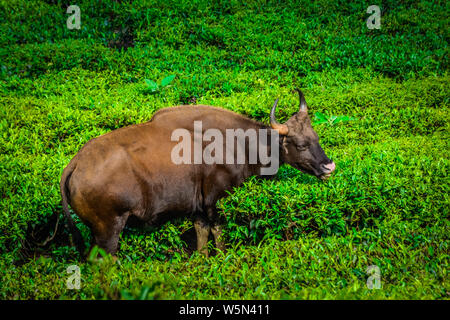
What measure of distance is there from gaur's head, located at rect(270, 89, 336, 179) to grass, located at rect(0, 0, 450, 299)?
0.22 meters

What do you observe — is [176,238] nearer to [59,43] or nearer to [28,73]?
[28,73]

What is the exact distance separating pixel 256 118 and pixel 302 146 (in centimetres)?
226

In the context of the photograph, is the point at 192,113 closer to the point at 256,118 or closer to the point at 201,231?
the point at 201,231

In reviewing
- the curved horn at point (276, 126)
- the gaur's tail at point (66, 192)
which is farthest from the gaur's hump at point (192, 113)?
the gaur's tail at point (66, 192)

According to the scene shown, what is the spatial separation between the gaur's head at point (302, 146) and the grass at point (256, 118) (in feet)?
0.71

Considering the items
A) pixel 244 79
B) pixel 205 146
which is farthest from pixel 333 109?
pixel 205 146

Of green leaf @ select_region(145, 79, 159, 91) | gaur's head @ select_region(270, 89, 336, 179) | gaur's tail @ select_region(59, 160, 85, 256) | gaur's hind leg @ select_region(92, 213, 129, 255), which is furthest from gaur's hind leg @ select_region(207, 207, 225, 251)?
green leaf @ select_region(145, 79, 159, 91)

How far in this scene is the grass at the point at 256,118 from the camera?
3.55m

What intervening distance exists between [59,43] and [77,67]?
1.55 metres

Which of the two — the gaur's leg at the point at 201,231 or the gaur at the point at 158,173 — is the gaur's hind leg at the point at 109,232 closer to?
the gaur at the point at 158,173

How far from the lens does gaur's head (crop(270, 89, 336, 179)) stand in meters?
4.91

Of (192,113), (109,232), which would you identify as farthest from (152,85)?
(109,232)

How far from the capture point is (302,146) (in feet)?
16.4
